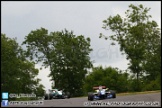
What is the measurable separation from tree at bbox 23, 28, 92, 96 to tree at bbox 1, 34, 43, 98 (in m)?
3.01

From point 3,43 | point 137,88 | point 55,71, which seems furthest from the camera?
point 55,71

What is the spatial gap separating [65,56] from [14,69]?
10.1 m

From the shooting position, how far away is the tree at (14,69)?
68938 mm

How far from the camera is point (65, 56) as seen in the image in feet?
250

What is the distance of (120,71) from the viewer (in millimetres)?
73875

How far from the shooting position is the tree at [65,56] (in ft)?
247

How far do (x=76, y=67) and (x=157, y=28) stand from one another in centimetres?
1745

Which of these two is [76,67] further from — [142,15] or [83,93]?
[142,15]

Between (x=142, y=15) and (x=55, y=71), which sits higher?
(x=142, y=15)

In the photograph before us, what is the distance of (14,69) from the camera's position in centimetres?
7169

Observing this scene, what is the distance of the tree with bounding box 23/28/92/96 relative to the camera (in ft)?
Answer: 247

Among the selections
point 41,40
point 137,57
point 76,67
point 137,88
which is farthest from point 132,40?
point 41,40

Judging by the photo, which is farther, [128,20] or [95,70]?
[95,70]

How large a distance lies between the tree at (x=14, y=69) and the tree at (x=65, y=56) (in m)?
3.01
